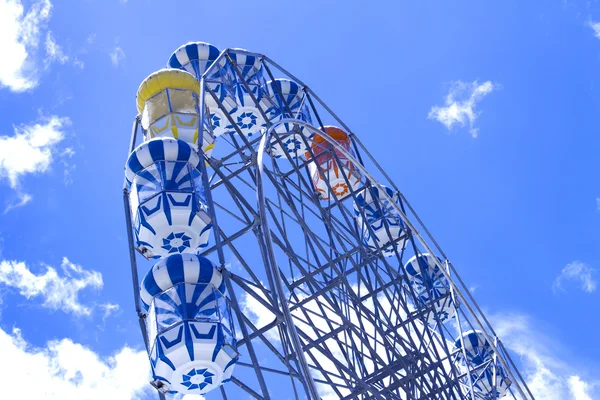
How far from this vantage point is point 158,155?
11945 millimetres

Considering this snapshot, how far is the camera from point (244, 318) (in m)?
11.5

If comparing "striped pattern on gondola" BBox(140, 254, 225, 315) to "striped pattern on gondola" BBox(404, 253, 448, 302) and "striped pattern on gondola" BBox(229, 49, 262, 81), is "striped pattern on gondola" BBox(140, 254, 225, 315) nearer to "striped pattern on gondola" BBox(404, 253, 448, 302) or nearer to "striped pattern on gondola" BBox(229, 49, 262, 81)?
"striped pattern on gondola" BBox(229, 49, 262, 81)

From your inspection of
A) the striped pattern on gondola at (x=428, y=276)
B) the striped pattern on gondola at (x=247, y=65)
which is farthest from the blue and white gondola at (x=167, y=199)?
the striped pattern on gondola at (x=428, y=276)

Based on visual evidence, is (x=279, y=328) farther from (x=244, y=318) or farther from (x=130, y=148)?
(x=130, y=148)

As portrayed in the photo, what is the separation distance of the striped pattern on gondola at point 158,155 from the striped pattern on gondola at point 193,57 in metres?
5.71

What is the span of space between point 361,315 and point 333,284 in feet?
2.87

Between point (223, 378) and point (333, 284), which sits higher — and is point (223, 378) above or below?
below

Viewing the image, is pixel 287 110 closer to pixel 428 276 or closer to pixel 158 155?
pixel 158 155

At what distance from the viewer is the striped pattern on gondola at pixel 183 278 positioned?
1056 cm

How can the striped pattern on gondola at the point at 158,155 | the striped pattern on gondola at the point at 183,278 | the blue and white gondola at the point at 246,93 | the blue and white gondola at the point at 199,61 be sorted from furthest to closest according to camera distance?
the blue and white gondola at the point at 199,61
the blue and white gondola at the point at 246,93
the striped pattern on gondola at the point at 158,155
the striped pattern on gondola at the point at 183,278

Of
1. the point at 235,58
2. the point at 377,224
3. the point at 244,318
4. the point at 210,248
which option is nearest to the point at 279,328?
the point at 244,318

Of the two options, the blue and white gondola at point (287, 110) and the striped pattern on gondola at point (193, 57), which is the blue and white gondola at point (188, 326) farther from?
the striped pattern on gondola at point (193, 57)

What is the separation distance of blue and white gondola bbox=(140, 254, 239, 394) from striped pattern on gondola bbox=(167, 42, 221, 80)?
7.62m

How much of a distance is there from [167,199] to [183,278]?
1.27 m
